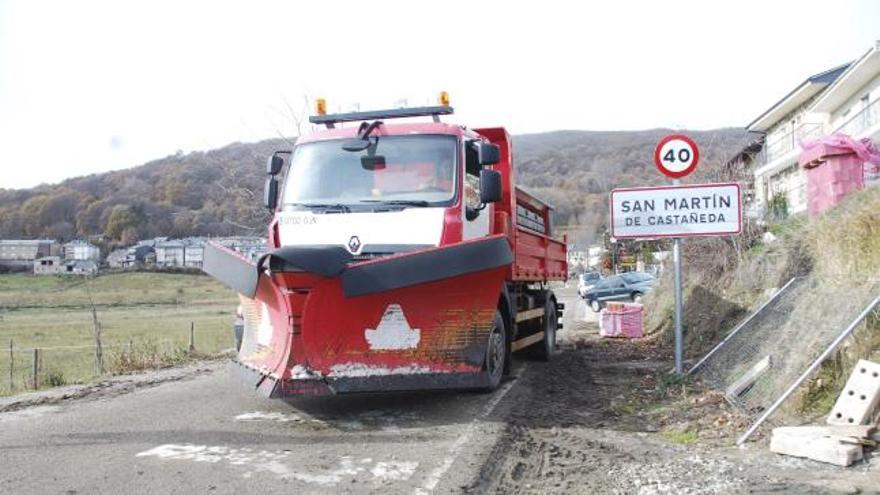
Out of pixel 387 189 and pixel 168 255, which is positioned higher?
pixel 168 255

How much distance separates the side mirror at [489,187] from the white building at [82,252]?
52.2 meters

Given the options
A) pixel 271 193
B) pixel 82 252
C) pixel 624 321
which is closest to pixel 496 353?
pixel 271 193

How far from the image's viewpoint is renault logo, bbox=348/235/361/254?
7.26 meters

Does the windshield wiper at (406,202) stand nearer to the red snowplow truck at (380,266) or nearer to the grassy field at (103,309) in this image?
the red snowplow truck at (380,266)

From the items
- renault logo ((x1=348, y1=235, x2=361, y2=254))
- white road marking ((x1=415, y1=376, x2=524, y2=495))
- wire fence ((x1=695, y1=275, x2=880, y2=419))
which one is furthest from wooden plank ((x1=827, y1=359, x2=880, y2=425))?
renault logo ((x1=348, y1=235, x2=361, y2=254))

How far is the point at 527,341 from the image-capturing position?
1067cm

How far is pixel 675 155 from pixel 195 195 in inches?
801

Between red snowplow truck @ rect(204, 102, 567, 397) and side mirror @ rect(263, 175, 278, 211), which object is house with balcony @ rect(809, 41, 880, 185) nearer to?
red snowplow truck @ rect(204, 102, 567, 397)

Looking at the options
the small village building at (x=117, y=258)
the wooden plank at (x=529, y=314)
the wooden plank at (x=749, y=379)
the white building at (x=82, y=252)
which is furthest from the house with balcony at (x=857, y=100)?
the small village building at (x=117, y=258)

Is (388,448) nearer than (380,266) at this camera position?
Yes

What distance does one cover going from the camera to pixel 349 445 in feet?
19.4

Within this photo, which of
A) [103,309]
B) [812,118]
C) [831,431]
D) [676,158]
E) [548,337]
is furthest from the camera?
[103,309]

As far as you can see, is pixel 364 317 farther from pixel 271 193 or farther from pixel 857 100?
pixel 857 100

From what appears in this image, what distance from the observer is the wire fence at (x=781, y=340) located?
245 inches
